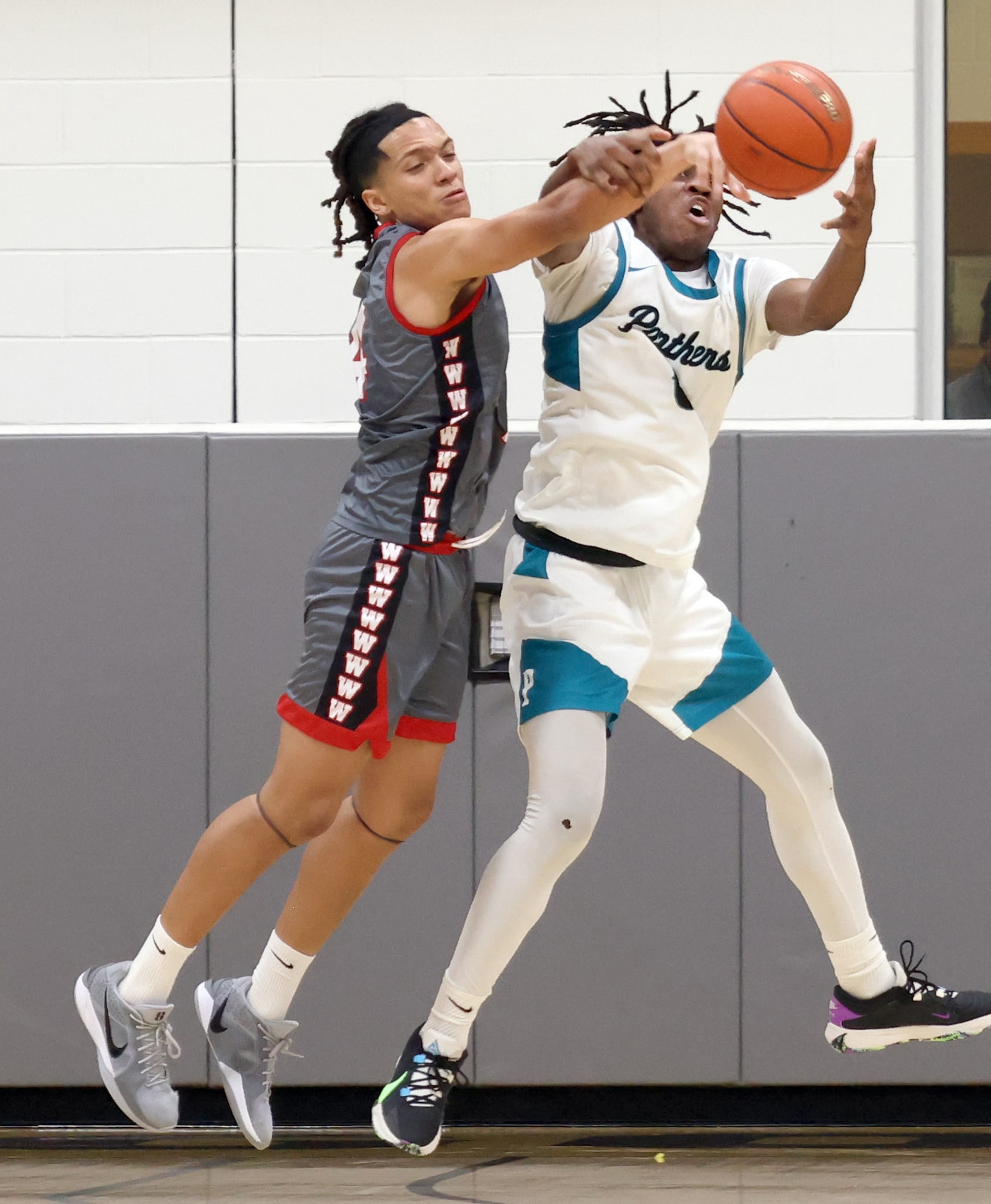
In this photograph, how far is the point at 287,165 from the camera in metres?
4.78

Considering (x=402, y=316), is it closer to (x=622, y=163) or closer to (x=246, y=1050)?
(x=622, y=163)

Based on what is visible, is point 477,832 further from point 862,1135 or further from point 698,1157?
point 862,1135

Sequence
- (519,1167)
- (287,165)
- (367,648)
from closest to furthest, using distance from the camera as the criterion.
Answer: (367,648), (519,1167), (287,165)

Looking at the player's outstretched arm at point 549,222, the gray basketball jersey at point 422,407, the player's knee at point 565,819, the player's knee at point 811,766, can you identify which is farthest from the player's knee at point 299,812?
the player's outstretched arm at point 549,222

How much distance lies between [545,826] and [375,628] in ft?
1.53

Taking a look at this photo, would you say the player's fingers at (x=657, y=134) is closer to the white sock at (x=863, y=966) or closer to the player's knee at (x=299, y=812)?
the player's knee at (x=299, y=812)

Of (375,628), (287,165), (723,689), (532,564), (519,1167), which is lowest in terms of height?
(519,1167)

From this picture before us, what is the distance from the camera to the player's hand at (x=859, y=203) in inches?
108

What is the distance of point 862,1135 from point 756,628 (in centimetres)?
139

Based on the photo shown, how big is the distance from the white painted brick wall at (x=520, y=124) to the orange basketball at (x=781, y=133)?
6.74ft

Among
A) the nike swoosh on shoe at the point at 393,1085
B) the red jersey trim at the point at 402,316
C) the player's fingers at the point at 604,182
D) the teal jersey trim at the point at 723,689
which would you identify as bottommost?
the nike swoosh on shoe at the point at 393,1085

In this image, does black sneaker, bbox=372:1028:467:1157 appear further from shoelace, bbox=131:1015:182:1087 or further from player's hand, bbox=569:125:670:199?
player's hand, bbox=569:125:670:199

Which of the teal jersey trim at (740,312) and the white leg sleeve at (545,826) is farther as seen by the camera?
the teal jersey trim at (740,312)

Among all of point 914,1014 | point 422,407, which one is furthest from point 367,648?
point 914,1014
